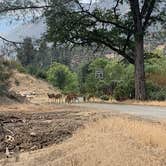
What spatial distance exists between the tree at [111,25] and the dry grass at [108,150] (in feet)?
83.2

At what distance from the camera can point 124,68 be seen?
115500mm

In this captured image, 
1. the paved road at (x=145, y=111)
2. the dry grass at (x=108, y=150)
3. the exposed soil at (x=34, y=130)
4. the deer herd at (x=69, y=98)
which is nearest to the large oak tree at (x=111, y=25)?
the deer herd at (x=69, y=98)

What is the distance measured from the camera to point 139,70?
144ft

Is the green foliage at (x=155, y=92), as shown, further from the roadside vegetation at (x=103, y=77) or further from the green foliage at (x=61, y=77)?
the green foliage at (x=61, y=77)

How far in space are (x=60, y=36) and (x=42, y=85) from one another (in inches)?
1618

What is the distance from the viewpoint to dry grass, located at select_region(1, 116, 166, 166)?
13328 mm

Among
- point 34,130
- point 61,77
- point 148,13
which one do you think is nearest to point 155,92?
point 148,13

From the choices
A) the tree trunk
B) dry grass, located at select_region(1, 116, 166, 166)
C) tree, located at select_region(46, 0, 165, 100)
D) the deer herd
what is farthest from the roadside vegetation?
dry grass, located at select_region(1, 116, 166, 166)

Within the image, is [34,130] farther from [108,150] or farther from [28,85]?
[28,85]

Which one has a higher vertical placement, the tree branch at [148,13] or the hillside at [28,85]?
the tree branch at [148,13]

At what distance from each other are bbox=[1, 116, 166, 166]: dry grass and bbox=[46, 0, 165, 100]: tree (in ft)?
83.2

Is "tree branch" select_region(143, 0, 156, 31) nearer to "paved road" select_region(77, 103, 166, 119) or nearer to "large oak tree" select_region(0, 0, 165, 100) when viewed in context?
"large oak tree" select_region(0, 0, 165, 100)

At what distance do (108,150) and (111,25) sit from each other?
108 feet

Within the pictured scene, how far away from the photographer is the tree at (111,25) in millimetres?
43281
